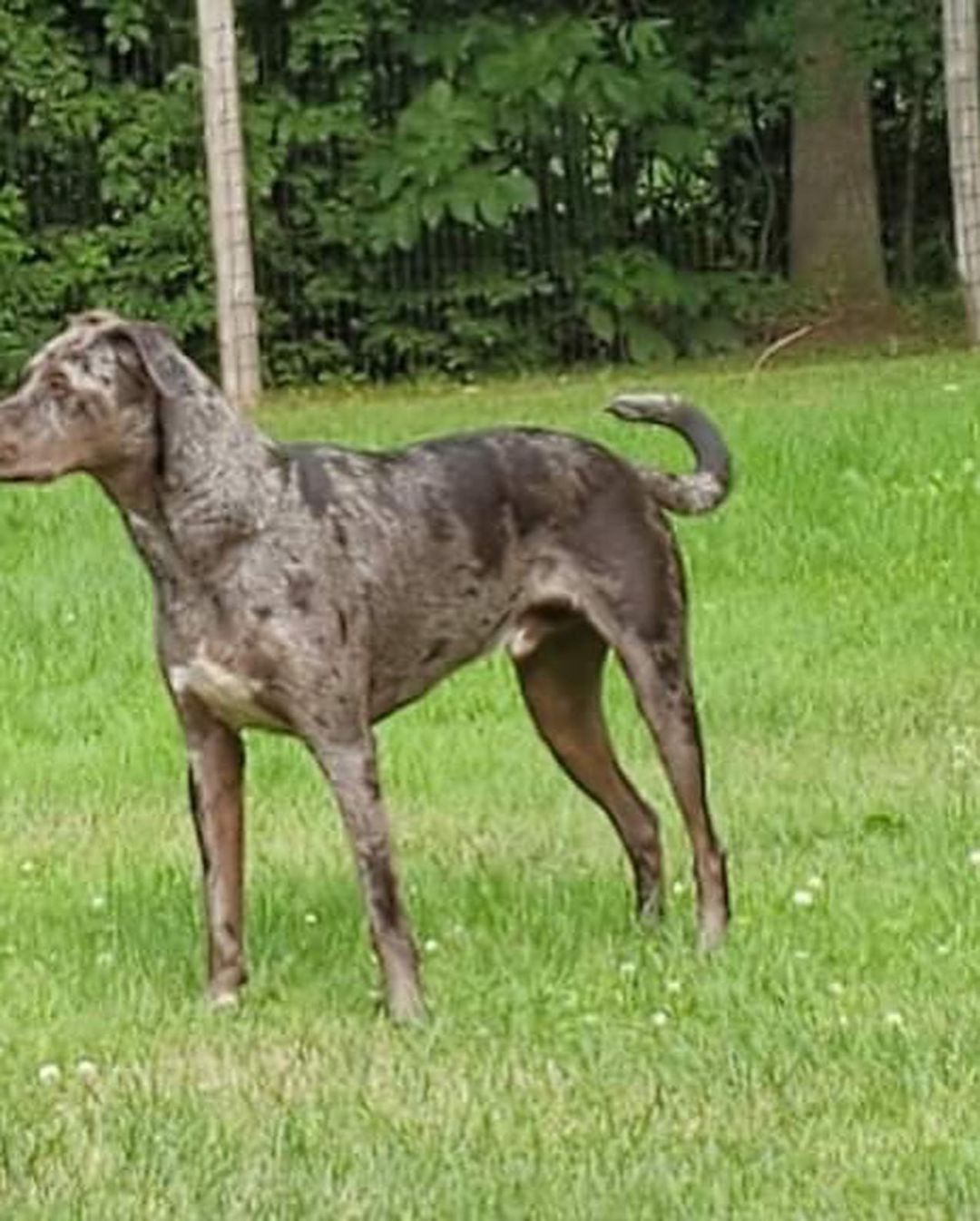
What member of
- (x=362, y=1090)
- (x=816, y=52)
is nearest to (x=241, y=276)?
(x=816, y=52)

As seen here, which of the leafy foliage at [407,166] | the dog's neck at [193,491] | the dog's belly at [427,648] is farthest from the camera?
the leafy foliage at [407,166]

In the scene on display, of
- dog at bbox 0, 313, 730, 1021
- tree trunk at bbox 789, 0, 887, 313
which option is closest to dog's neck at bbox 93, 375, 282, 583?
dog at bbox 0, 313, 730, 1021

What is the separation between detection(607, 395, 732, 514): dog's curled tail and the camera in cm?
846

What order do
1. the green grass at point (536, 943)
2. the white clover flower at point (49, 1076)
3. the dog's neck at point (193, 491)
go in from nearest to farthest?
the green grass at point (536, 943) → the white clover flower at point (49, 1076) → the dog's neck at point (193, 491)

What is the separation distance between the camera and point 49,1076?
6930 mm

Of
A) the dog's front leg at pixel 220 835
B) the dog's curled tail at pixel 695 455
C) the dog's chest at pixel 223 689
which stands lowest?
the dog's front leg at pixel 220 835

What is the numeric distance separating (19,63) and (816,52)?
4876 millimetres

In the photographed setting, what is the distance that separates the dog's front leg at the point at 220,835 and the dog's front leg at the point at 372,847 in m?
0.34

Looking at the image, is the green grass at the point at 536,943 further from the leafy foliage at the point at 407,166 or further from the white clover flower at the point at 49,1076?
the leafy foliage at the point at 407,166

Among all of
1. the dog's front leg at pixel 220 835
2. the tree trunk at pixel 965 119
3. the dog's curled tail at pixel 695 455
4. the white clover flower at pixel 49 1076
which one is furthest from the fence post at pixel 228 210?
the white clover flower at pixel 49 1076

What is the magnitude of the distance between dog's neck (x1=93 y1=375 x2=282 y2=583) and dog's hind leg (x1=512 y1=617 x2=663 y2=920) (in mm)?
1171

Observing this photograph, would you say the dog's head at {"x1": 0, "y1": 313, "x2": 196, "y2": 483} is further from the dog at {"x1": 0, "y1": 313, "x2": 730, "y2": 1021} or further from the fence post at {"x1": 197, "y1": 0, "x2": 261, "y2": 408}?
the fence post at {"x1": 197, "y1": 0, "x2": 261, "y2": 408}

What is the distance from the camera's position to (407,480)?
782cm

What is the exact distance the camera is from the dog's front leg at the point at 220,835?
305 inches
